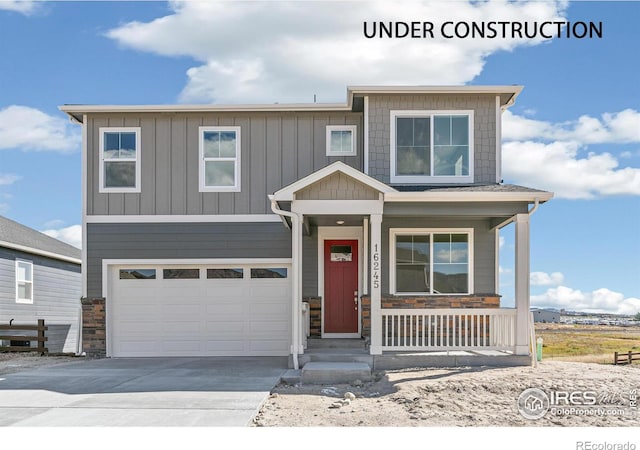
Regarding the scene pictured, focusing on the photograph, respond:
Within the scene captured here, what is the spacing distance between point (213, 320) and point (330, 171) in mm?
4972

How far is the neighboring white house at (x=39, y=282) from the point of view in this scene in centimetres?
1862

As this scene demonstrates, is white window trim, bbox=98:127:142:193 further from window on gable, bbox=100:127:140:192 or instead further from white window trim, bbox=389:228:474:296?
white window trim, bbox=389:228:474:296

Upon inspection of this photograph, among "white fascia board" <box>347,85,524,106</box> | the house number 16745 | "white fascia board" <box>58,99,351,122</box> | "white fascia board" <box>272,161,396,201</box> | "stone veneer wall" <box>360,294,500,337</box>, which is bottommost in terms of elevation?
"stone veneer wall" <box>360,294,500,337</box>

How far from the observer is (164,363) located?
44.7 feet

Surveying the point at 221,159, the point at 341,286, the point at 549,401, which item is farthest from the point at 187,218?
the point at 549,401

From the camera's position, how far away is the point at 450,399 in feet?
30.9

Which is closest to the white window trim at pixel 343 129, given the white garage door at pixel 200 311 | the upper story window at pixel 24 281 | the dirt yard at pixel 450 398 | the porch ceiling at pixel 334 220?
the porch ceiling at pixel 334 220

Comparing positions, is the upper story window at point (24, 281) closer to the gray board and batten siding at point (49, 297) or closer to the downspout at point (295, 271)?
the gray board and batten siding at point (49, 297)

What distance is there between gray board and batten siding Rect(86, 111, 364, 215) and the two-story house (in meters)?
0.02

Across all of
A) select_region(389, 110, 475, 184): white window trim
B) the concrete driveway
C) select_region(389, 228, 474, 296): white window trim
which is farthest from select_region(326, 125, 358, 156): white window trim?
the concrete driveway

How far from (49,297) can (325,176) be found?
1271 centimetres

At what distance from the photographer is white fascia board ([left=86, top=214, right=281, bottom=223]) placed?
1488cm
